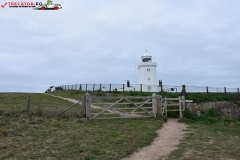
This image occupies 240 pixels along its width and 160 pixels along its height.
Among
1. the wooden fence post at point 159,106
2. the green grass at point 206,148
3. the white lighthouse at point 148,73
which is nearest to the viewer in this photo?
the green grass at point 206,148

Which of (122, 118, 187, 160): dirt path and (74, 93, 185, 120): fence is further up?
(74, 93, 185, 120): fence

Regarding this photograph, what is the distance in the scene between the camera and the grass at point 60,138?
21.5 feet

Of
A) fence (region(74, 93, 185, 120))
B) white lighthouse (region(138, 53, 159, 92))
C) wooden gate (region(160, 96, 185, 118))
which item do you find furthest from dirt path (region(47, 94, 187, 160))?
white lighthouse (region(138, 53, 159, 92))

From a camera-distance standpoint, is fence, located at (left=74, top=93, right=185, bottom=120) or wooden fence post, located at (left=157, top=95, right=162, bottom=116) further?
wooden fence post, located at (left=157, top=95, right=162, bottom=116)

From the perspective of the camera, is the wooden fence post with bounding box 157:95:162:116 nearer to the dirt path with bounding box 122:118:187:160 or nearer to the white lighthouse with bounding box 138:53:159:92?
the dirt path with bounding box 122:118:187:160

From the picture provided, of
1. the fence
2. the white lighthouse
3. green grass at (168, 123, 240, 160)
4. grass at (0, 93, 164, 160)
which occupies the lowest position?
green grass at (168, 123, 240, 160)

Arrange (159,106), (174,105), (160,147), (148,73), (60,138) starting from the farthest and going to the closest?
(148,73) → (174,105) → (159,106) → (60,138) → (160,147)

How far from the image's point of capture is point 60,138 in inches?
324

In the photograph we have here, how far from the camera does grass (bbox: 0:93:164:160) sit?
258 inches

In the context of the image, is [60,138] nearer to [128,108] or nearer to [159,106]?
[128,108]

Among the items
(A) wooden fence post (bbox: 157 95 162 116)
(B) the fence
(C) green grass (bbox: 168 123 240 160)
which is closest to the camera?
A: (C) green grass (bbox: 168 123 240 160)

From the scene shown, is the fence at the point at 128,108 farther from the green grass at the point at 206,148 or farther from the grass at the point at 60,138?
the green grass at the point at 206,148

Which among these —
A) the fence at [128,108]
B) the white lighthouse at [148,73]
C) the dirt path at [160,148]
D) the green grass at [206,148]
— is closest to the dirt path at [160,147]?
the dirt path at [160,148]

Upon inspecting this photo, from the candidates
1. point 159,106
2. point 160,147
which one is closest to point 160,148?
point 160,147
